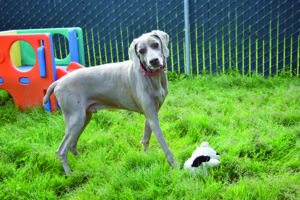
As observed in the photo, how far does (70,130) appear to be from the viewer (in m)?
2.88

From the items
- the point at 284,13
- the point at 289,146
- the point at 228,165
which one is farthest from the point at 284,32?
the point at 228,165

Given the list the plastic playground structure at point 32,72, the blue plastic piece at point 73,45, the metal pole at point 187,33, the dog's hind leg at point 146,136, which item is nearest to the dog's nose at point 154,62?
the dog's hind leg at point 146,136

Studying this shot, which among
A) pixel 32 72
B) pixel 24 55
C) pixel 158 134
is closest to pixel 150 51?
pixel 158 134

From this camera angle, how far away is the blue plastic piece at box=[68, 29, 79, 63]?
5.04m

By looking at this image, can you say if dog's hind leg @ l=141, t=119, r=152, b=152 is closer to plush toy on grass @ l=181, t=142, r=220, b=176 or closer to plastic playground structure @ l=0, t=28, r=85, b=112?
plush toy on grass @ l=181, t=142, r=220, b=176

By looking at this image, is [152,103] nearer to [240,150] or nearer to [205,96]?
[240,150]

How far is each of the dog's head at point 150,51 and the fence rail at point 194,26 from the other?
135 inches

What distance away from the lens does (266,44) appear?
573 cm

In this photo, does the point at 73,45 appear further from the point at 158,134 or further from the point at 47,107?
the point at 158,134

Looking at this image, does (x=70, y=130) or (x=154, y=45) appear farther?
(x=70, y=130)

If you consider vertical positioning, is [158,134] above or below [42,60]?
below

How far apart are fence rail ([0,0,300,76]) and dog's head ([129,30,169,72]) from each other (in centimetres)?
344

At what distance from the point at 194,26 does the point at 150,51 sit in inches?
146

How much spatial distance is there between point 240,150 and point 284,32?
3.47 metres
